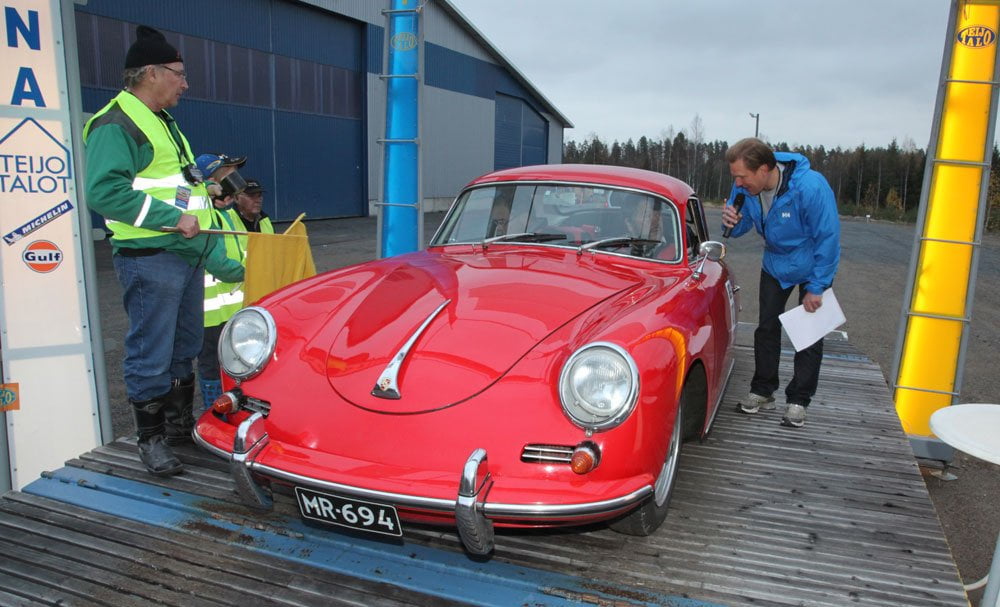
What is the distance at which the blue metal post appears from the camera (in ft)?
28.4

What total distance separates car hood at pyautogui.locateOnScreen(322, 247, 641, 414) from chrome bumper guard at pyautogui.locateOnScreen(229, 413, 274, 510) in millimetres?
324

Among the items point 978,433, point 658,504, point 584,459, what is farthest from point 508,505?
point 978,433

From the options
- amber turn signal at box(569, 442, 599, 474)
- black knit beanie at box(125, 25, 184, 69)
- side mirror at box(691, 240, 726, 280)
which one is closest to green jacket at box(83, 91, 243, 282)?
black knit beanie at box(125, 25, 184, 69)

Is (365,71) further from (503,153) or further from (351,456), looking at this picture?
(351,456)

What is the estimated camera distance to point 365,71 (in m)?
23.1

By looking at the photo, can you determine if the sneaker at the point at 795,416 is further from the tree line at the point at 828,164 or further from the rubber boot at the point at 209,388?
the tree line at the point at 828,164

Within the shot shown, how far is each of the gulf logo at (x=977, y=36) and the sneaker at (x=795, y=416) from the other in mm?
2865

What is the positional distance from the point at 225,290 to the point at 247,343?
1.47 m

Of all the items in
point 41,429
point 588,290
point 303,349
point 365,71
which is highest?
point 365,71

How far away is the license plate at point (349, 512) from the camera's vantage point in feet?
7.91

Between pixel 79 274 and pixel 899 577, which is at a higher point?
pixel 79 274

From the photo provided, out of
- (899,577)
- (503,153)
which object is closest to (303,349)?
(899,577)

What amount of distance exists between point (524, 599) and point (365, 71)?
2289 cm

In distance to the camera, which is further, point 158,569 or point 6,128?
point 6,128
